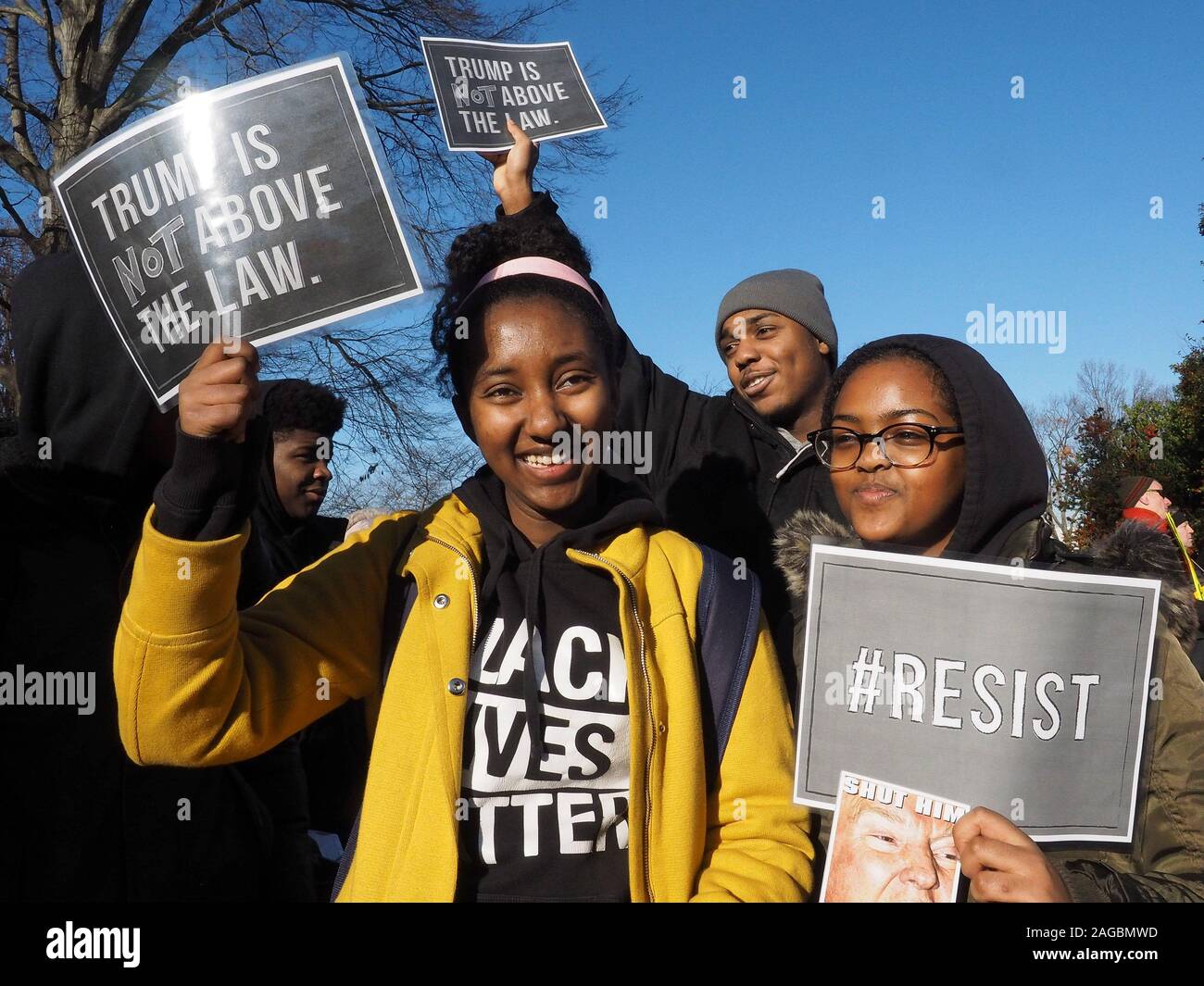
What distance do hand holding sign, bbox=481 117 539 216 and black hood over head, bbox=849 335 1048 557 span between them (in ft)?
5.11

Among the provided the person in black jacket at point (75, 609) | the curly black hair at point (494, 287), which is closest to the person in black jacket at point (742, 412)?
the curly black hair at point (494, 287)

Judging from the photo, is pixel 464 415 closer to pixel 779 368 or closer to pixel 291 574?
pixel 779 368

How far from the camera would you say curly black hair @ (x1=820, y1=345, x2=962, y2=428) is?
2.00m

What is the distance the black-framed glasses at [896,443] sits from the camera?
198cm

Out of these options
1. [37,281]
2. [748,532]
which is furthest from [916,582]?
[37,281]

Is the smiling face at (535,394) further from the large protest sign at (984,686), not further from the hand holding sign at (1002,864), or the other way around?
the hand holding sign at (1002,864)

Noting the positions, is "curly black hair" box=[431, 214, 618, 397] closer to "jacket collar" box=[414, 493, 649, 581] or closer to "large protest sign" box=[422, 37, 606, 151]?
"jacket collar" box=[414, 493, 649, 581]

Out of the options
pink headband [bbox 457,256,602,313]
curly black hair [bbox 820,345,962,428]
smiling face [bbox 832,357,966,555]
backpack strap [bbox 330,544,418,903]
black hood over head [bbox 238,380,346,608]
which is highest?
pink headband [bbox 457,256,602,313]

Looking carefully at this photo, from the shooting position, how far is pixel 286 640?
1714 mm

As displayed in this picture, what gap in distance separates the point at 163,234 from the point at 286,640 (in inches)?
29.2

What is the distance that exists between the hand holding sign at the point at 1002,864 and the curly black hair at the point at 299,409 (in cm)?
351

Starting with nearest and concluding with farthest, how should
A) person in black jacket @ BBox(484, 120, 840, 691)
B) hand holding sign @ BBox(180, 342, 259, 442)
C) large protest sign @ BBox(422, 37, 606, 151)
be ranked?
hand holding sign @ BBox(180, 342, 259, 442), person in black jacket @ BBox(484, 120, 840, 691), large protest sign @ BBox(422, 37, 606, 151)

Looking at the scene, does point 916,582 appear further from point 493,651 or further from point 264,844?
point 264,844

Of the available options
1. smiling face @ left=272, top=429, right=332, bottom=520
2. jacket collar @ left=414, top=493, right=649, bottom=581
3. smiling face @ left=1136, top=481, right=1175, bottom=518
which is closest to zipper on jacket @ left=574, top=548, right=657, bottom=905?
jacket collar @ left=414, top=493, right=649, bottom=581
